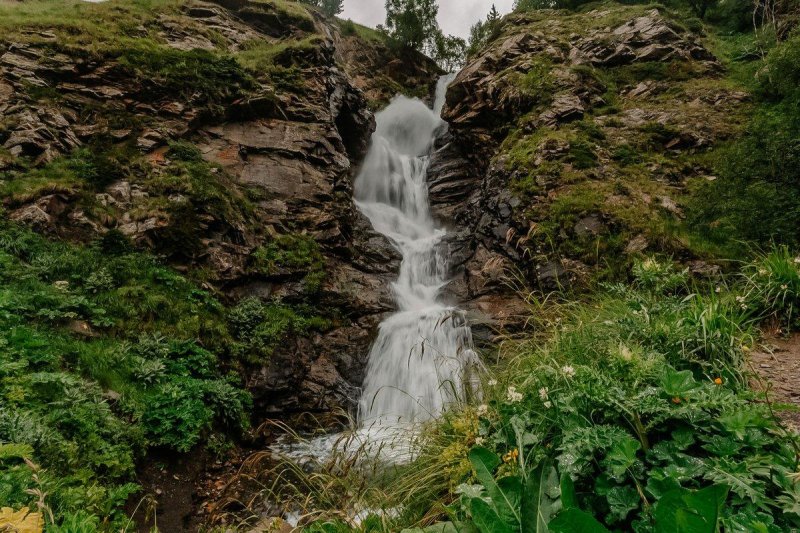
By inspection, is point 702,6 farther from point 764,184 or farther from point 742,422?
point 742,422

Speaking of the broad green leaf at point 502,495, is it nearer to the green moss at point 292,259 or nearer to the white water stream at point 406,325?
the white water stream at point 406,325

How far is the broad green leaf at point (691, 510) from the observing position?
36.4 inches

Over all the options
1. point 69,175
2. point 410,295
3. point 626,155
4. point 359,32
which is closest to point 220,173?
point 69,175

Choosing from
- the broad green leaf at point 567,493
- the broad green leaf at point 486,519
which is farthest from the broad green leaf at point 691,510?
the broad green leaf at point 486,519

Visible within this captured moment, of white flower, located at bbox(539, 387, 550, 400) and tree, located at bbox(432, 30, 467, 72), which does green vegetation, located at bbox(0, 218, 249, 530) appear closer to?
white flower, located at bbox(539, 387, 550, 400)

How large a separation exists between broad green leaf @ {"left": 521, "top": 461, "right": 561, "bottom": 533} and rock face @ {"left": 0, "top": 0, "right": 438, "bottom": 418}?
22.8 feet

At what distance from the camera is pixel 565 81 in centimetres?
1407

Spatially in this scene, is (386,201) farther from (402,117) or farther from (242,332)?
(242,332)

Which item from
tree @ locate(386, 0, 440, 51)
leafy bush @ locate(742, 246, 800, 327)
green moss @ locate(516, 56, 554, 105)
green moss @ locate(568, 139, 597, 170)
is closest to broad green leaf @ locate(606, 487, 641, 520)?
leafy bush @ locate(742, 246, 800, 327)

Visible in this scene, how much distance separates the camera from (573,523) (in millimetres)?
1018

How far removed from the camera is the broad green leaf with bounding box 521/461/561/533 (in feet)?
4.21

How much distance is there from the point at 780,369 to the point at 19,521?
430cm

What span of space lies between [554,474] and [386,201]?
16.1 meters

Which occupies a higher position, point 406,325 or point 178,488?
point 406,325
